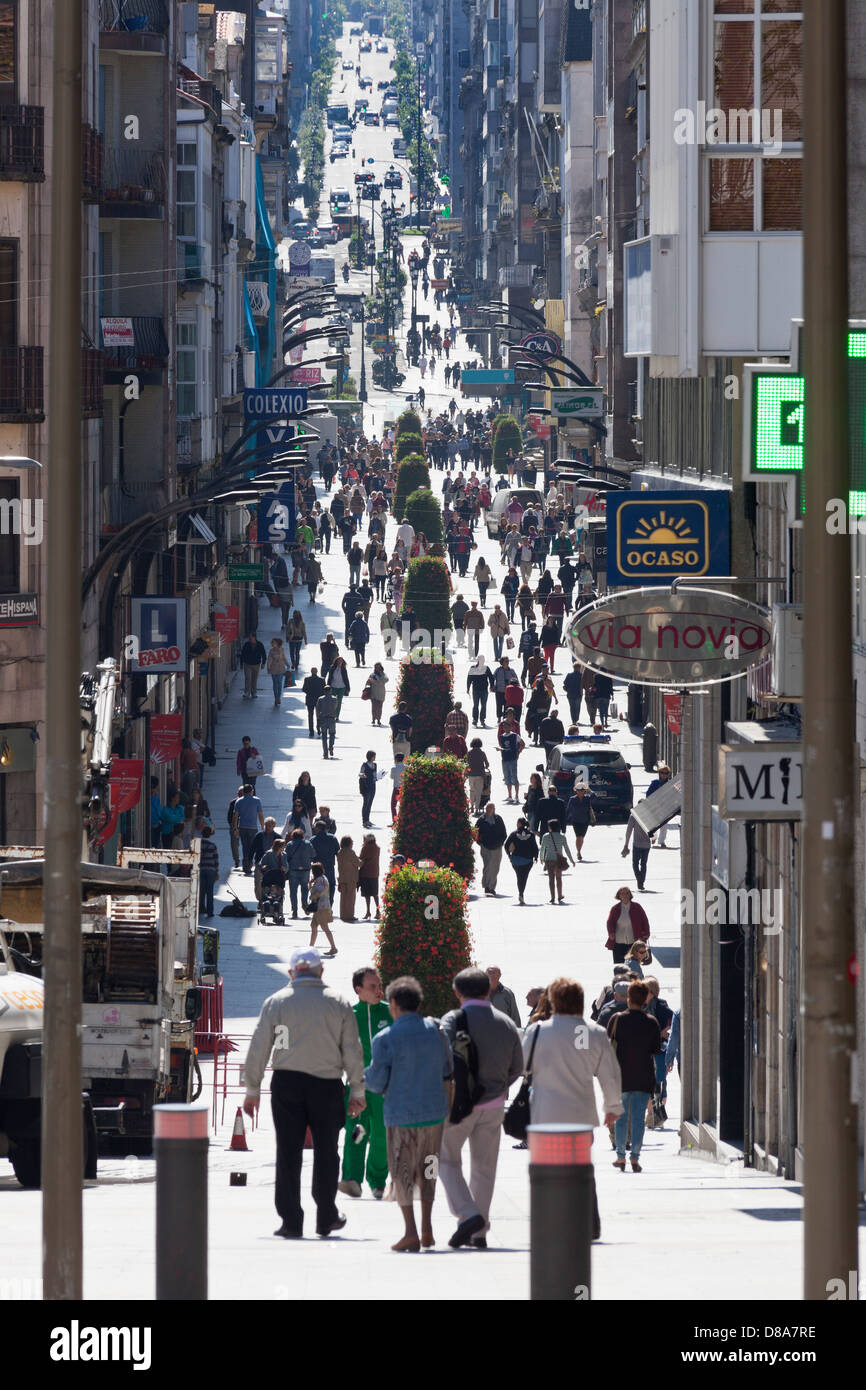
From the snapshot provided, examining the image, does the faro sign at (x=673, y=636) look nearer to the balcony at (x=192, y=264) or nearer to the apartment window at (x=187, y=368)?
the balcony at (x=192, y=264)

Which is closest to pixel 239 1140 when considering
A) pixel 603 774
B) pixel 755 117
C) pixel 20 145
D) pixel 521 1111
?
pixel 521 1111

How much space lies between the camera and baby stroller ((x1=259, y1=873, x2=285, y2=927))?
113 ft

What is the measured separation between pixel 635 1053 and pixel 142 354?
25212mm

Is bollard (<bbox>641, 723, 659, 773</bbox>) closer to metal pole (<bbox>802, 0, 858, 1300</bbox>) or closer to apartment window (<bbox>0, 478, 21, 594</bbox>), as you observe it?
apartment window (<bbox>0, 478, 21, 594</bbox>)

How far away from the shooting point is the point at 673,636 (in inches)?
664

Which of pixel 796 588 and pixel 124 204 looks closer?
pixel 796 588

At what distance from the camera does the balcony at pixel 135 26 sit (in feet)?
132

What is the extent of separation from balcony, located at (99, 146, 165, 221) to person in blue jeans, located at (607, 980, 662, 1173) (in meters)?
25.2

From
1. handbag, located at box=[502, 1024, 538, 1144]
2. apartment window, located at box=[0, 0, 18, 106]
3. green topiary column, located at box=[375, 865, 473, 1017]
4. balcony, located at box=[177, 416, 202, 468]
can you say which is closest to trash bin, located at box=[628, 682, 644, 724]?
balcony, located at box=[177, 416, 202, 468]

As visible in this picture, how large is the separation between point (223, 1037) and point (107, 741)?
22.2 feet

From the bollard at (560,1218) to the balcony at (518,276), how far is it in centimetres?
11610

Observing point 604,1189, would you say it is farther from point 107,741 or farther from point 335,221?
point 335,221
